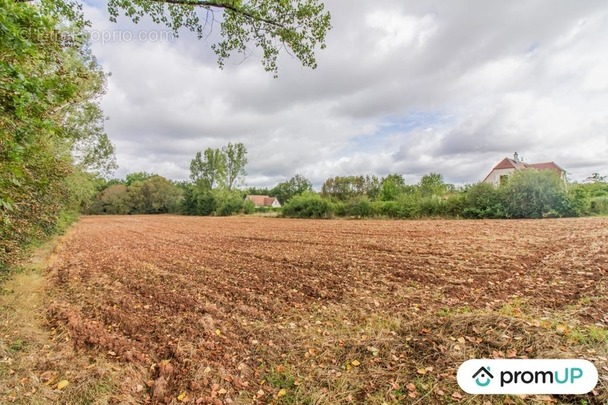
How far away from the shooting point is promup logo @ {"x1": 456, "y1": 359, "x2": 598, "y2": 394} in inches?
97.2

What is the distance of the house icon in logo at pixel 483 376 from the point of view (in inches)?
103

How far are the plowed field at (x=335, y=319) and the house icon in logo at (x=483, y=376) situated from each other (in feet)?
0.65

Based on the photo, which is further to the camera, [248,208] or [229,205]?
[229,205]

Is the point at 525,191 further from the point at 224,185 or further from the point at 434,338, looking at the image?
the point at 224,185

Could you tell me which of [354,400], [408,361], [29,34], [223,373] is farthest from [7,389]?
[408,361]

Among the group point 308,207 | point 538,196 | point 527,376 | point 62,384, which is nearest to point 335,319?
point 527,376

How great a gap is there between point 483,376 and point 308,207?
1106 inches

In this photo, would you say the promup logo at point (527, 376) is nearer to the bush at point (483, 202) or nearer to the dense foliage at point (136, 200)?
the bush at point (483, 202)

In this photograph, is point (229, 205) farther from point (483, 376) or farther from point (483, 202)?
point (483, 376)

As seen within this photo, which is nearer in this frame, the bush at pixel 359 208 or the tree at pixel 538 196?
the tree at pixel 538 196

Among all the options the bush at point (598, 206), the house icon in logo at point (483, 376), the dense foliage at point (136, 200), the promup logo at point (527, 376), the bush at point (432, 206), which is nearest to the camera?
the promup logo at point (527, 376)

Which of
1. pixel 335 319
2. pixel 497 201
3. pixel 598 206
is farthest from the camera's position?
pixel 497 201

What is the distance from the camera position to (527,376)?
8.77 ft

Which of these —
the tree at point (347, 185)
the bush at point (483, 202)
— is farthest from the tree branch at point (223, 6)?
the tree at point (347, 185)
